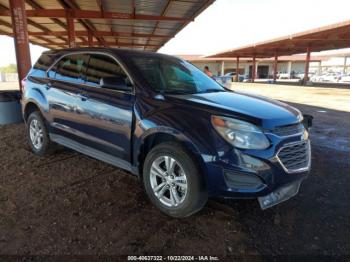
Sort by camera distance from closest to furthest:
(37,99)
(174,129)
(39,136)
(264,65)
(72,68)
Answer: (174,129) → (72,68) → (37,99) → (39,136) → (264,65)

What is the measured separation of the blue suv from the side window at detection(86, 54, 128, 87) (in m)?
0.02

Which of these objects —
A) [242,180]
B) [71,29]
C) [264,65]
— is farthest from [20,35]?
[264,65]

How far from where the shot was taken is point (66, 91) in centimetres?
412

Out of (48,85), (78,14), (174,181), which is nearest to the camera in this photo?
(174,181)

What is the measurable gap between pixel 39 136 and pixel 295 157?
409cm

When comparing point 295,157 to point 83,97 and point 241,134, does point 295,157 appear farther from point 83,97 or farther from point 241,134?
point 83,97

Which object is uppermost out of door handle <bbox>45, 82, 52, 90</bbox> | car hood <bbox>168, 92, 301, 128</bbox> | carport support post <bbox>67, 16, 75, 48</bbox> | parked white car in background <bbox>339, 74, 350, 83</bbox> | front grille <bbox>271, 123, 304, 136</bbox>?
carport support post <bbox>67, 16, 75, 48</bbox>

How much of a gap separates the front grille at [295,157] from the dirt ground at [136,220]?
604mm

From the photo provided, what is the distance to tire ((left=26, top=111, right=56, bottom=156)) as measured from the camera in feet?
15.3

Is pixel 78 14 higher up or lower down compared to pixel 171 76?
higher up

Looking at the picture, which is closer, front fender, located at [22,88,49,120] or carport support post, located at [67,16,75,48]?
front fender, located at [22,88,49,120]

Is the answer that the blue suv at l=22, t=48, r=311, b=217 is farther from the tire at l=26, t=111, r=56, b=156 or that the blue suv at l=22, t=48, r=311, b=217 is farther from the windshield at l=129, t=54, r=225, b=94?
the tire at l=26, t=111, r=56, b=156

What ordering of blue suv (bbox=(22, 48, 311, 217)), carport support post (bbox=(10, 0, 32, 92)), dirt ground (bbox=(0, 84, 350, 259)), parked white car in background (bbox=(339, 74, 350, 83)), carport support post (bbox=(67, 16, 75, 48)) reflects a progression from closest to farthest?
dirt ground (bbox=(0, 84, 350, 259)), blue suv (bbox=(22, 48, 311, 217)), carport support post (bbox=(10, 0, 32, 92)), carport support post (bbox=(67, 16, 75, 48)), parked white car in background (bbox=(339, 74, 350, 83))

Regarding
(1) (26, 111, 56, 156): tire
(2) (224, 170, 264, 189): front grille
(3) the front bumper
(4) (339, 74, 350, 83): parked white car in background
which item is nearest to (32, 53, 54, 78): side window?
(1) (26, 111, 56, 156): tire
